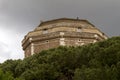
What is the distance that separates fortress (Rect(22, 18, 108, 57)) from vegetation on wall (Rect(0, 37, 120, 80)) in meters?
12.8

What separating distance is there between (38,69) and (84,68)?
705 cm

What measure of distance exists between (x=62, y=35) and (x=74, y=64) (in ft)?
65.9

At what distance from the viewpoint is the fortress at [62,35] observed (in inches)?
2557

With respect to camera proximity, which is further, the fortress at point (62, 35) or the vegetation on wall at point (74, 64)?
the fortress at point (62, 35)

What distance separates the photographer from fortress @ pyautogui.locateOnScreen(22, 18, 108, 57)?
2557 inches

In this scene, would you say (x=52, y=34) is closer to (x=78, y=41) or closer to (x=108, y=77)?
(x=78, y=41)

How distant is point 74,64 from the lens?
4484 cm

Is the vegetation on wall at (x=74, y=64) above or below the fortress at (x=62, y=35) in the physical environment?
below

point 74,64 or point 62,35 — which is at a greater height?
point 62,35

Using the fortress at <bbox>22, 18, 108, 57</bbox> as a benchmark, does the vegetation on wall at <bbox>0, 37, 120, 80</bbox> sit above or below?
below

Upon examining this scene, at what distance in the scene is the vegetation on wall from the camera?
37219 mm

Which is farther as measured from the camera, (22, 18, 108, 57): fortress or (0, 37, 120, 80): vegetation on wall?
(22, 18, 108, 57): fortress

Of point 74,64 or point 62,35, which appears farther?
point 62,35

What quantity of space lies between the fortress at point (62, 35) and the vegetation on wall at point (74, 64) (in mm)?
12844
